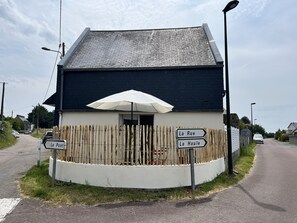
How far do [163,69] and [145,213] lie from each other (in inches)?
331

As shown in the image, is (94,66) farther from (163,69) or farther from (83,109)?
(163,69)

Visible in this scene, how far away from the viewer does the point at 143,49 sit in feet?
50.4

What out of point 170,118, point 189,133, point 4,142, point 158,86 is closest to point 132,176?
point 189,133

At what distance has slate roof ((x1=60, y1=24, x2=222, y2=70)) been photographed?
13586 mm

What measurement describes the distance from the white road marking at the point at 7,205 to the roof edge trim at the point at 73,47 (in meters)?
8.20

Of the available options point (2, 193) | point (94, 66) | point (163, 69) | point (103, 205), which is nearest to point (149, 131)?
point (103, 205)

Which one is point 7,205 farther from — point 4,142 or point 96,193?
point 4,142

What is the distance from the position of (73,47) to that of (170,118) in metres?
7.15

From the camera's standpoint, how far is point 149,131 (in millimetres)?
7934

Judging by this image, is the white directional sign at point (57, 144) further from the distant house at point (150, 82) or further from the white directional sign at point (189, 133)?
the distant house at point (150, 82)

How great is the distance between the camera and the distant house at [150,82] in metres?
12.7

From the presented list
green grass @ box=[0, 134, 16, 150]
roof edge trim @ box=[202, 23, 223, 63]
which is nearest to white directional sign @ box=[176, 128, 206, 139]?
roof edge trim @ box=[202, 23, 223, 63]

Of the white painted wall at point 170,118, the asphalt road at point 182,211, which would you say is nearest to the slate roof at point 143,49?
Result: the white painted wall at point 170,118

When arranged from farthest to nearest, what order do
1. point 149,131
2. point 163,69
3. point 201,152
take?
point 163,69, point 201,152, point 149,131
